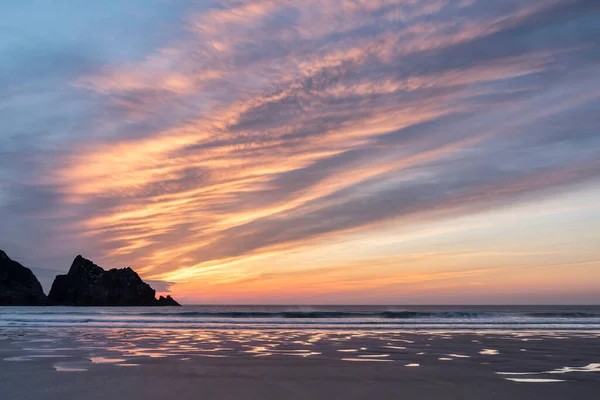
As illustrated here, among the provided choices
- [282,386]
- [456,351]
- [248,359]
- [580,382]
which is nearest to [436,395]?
[282,386]

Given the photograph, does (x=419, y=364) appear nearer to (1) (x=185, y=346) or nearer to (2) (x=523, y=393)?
(2) (x=523, y=393)

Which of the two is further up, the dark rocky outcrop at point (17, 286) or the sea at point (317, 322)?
the dark rocky outcrop at point (17, 286)

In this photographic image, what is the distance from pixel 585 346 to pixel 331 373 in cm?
1254

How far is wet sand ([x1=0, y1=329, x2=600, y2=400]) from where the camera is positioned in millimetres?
8523

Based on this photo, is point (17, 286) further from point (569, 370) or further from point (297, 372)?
point (569, 370)

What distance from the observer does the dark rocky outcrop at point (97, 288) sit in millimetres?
150500

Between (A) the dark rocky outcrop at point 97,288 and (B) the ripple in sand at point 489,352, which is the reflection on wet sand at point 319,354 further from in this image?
(A) the dark rocky outcrop at point 97,288

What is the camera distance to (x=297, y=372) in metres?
10.9

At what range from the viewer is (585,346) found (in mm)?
18125

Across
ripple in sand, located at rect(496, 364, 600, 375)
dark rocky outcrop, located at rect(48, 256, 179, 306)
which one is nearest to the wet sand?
ripple in sand, located at rect(496, 364, 600, 375)

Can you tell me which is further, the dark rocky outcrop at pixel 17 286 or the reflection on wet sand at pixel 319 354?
the dark rocky outcrop at pixel 17 286

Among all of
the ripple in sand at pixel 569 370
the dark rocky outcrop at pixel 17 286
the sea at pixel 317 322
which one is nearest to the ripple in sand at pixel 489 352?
the ripple in sand at pixel 569 370

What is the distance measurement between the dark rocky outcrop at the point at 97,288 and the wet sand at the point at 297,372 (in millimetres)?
146886

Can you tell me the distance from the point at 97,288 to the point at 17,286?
23.9 meters
